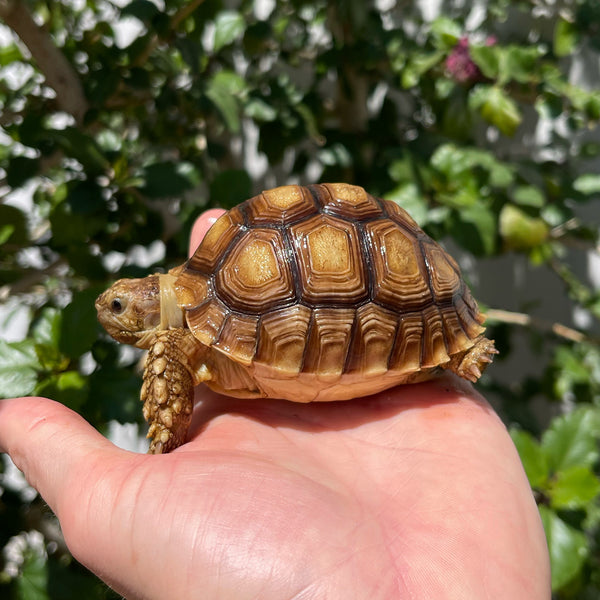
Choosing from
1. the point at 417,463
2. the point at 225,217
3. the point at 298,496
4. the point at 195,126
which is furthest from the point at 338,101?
the point at 298,496

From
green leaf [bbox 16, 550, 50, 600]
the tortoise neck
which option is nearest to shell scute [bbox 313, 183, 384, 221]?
the tortoise neck

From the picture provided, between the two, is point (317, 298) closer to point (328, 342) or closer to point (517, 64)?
point (328, 342)

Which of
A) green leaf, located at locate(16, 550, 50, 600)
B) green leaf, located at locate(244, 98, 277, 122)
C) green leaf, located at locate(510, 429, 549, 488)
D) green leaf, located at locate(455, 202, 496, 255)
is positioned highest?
green leaf, located at locate(244, 98, 277, 122)

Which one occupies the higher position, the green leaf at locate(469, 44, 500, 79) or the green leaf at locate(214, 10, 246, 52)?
the green leaf at locate(214, 10, 246, 52)

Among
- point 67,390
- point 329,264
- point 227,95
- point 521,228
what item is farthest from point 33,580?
point 521,228

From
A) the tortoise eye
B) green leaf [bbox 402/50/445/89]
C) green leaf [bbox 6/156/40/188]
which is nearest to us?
the tortoise eye

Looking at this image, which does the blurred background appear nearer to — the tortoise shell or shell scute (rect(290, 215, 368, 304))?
the tortoise shell

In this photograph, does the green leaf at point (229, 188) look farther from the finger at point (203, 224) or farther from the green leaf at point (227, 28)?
the green leaf at point (227, 28)

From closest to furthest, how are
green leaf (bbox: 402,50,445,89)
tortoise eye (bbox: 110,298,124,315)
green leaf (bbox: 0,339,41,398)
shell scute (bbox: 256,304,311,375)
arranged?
green leaf (bbox: 0,339,41,398), shell scute (bbox: 256,304,311,375), tortoise eye (bbox: 110,298,124,315), green leaf (bbox: 402,50,445,89)

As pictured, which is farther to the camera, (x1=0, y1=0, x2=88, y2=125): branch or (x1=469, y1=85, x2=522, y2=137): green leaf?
(x1=469, y1=85, x2=522, y2=137): green leaf

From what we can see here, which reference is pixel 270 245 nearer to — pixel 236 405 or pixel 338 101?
pixel 236 405
